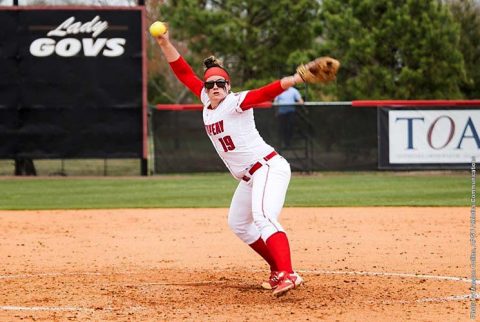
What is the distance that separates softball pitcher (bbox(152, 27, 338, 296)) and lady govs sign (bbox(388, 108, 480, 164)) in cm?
1130

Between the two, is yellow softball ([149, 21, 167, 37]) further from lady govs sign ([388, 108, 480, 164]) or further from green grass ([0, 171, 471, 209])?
lady govs sign ([388, 108, 480, 164])

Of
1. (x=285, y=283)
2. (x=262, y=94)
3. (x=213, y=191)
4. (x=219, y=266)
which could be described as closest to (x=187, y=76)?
(x=262, y=94)

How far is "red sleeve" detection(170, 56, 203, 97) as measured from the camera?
26.8 feet

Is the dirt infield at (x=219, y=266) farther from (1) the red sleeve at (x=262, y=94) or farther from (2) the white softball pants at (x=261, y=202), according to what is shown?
(1) the red sleeve at (x=262, y=94)

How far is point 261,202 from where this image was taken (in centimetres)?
741

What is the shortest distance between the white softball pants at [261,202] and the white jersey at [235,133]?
13 cm

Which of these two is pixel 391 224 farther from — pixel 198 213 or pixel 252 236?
pixel 252 236

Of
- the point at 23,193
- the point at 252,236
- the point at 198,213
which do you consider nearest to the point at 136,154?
the point at 23,193

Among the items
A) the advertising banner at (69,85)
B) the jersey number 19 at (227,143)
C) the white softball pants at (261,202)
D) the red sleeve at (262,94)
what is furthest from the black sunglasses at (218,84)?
the advertising banner at (69,85)

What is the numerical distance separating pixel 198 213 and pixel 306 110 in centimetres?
647

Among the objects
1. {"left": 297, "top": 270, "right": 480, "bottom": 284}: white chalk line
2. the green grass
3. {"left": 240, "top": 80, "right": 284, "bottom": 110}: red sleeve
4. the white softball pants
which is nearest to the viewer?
{"left": 240, "top": 80, "right": 284, "bottom": 110}: red sleeve

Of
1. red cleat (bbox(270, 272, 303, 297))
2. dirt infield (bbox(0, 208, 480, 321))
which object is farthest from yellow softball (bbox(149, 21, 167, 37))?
red cleat (bbox(270, 272, 303, 297))

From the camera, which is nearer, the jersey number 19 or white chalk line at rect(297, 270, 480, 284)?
the jersey number 19

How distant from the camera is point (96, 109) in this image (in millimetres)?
19953
